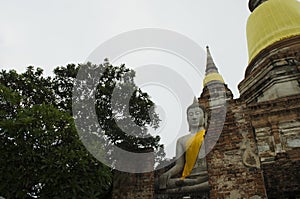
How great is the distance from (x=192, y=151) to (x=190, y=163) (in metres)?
0.26

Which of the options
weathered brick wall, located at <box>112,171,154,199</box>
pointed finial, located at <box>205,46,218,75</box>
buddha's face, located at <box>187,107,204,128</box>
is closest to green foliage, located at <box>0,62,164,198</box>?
weathered brick wall, located at <box>112,171,154,199</box>

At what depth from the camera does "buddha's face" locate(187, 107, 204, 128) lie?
697 centimetres

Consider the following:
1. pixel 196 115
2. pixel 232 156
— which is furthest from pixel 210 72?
pixel 232 156

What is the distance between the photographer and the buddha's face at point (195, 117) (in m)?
6.97

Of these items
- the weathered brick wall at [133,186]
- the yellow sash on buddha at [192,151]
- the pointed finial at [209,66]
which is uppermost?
the pointed finial at [209,66]

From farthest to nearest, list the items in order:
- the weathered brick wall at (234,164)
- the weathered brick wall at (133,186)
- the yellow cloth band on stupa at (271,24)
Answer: the yellow cloth band on stupa at (271,24) < the weathered brick wall at (133,186) < the weathered brick wall at (234,164)

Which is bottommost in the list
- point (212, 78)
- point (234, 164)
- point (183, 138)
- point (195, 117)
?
point (234, 164)

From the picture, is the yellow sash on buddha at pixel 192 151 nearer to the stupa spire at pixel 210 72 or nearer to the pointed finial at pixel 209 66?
the stupa spire at pixel 210 72

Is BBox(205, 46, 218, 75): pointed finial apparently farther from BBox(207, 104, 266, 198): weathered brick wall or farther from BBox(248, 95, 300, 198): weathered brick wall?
BBox(207, 104, 266, 198): weathered brick wall

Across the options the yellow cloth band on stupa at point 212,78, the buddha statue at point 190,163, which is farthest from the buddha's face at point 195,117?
the yellow cloth band on stupa at point 212,78

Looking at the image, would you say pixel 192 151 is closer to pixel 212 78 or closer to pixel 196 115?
pixel 196 115

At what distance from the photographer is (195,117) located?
7.04m

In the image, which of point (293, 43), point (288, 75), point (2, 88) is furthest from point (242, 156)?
point (293, 43)

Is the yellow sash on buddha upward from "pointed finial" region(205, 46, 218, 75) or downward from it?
downward
